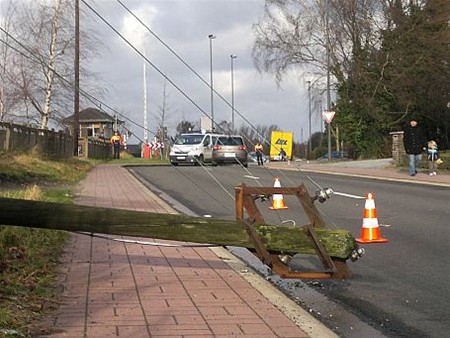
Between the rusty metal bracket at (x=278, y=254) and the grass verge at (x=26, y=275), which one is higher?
the rusty metal bracket at (x=278, y=254)

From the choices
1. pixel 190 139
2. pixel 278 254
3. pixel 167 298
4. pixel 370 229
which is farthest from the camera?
pixel 190 139

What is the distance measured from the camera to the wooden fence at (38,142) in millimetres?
21734

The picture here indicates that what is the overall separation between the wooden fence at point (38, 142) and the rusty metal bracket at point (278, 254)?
16.5 meters

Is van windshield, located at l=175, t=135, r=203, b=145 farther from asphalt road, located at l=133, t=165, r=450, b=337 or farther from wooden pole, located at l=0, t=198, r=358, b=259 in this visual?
wooden pole, located at l=0, t=198, r=358, b=259

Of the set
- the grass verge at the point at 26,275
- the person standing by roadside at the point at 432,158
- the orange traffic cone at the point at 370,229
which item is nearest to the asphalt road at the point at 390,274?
the orange traffic cone at the point at 370,229

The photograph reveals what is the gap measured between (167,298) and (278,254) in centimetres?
114

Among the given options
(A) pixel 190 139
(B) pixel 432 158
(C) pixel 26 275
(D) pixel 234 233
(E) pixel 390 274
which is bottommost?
(E) pixel 390 274

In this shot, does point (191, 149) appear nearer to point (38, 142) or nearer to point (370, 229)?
point (38, 142)

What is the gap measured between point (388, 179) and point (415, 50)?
1818 centimetres

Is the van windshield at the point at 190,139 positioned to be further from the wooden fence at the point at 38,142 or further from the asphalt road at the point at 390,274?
the asphalt road at the point at 390,274

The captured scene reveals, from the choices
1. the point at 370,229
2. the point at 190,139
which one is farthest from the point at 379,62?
the point at 370,229

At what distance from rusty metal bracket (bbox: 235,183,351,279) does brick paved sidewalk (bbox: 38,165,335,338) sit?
1.21 feet

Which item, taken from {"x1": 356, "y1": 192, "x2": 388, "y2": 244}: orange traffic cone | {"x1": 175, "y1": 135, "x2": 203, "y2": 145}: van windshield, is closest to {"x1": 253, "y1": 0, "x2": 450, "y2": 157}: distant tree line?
{"x1": 175, "y1": 135, "x2": 203, "y2": 145}: van windshield

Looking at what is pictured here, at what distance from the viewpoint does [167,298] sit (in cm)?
603
